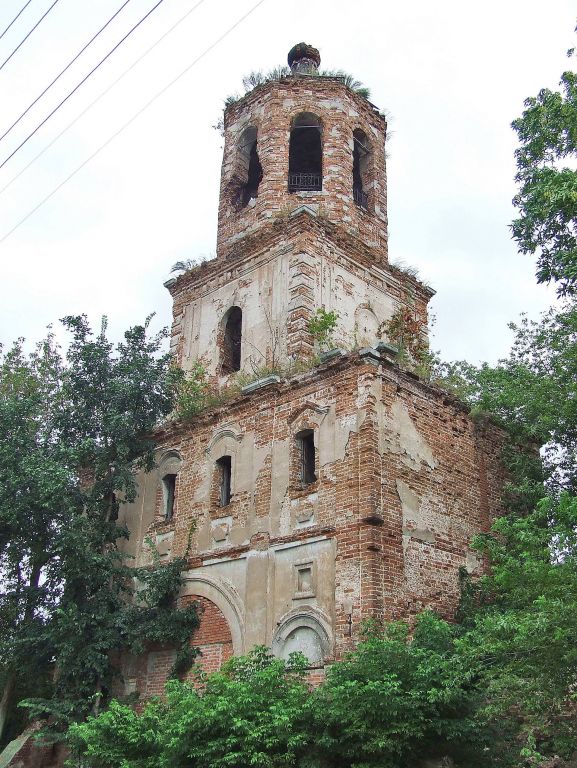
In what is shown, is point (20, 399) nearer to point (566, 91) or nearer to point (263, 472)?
point (263, 472)

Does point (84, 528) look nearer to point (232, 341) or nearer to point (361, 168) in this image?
point (232, 341)

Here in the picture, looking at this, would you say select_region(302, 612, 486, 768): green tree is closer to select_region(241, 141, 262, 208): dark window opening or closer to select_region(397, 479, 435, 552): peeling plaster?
select_region(397, 479, 435, 552): peeling plaster

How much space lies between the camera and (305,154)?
60.0 ft

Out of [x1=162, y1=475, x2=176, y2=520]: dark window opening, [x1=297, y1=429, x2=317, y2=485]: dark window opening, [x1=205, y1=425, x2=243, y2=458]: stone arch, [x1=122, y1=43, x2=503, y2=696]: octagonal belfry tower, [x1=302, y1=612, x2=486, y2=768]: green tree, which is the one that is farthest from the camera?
[x1=162, y1=475, x2=176, y2=520]: dark window opening

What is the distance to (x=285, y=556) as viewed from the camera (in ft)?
38.8

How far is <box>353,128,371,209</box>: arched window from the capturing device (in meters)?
17.7

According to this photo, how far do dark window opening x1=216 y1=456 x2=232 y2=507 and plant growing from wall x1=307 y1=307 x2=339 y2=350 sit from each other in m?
2.58

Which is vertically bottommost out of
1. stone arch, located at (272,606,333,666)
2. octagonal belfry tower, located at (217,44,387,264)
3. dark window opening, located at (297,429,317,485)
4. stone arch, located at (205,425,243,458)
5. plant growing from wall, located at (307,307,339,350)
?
stone arch, located at (272,606,333,666)

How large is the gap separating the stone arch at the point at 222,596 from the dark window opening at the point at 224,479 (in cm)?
129

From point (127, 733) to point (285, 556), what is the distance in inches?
126

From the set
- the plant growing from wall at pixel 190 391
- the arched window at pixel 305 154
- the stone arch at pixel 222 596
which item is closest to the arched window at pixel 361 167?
the arched window at pixel 305 154

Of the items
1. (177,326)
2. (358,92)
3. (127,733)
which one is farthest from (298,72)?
(127,733)

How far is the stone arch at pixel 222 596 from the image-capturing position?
39.7ft

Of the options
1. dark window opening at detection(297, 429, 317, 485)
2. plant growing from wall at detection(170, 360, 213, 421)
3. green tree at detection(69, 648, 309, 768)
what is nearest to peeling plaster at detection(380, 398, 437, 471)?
dark window opening at detection(297, 429, 317, 485)
